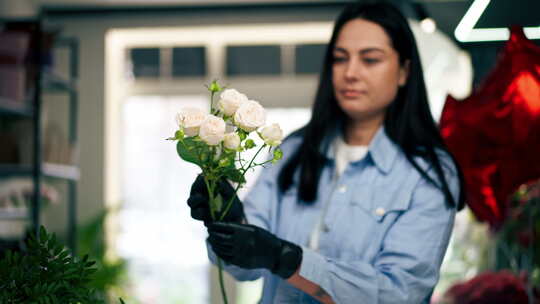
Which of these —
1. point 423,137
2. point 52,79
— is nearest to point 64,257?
point 423,137

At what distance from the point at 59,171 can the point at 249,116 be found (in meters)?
3.03

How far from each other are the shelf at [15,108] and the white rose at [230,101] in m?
2.37

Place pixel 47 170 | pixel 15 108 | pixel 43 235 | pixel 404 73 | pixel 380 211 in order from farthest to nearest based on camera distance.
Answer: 1. pixel 47 170
2. pixel 15 108
3. pixel 404 73
4. pixel 380 211
5. pixel 43 235

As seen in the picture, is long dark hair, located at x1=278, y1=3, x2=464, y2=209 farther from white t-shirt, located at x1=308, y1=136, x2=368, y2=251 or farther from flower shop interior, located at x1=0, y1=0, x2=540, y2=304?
flower shop interior, located at x1=0, y1=0, x2=540, y2=304

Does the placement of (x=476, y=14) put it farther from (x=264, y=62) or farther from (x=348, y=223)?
(x=264, y=62)

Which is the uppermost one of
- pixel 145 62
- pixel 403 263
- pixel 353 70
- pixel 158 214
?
pixel 145 62

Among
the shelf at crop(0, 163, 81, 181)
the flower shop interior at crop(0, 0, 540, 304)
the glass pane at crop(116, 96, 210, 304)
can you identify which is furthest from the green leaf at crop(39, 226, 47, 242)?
the glass pane at crop(116, 96, 210, 304)

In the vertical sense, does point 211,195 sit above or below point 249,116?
below

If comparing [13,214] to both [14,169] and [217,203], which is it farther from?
[217,203]

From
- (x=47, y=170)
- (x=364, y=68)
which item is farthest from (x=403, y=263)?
(x=47, y=170)

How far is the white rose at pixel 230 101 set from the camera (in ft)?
2.51

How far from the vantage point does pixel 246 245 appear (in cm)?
86

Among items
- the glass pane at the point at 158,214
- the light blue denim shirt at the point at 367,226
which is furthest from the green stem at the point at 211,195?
the glass pane at the point at 158,214

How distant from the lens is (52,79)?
11.4ft
